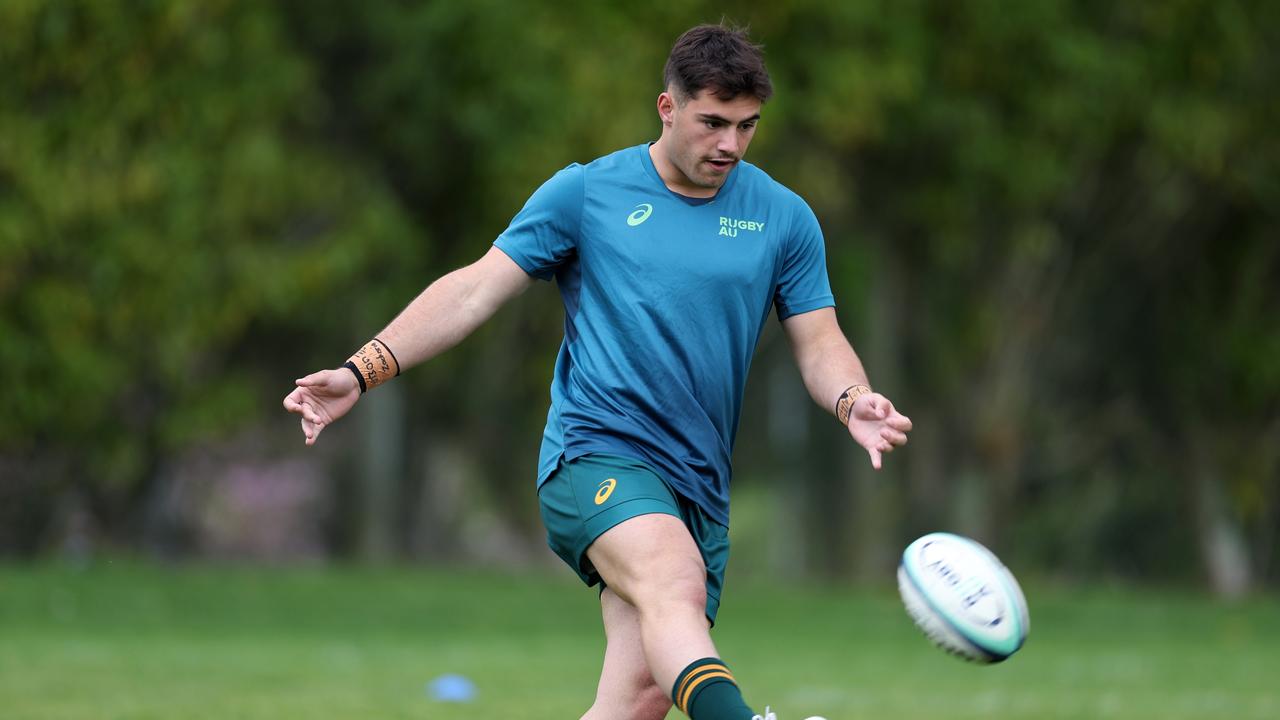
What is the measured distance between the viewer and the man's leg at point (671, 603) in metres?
5.16

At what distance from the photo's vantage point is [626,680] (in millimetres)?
5723

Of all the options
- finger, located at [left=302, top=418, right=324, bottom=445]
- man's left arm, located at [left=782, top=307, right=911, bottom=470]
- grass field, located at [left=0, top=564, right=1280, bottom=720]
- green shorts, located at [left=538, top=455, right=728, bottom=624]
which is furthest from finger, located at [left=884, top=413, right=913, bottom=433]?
grass field, located at [left=0, top=564, right=1280, bottom=720]

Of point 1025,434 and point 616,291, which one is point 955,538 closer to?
point 616,291

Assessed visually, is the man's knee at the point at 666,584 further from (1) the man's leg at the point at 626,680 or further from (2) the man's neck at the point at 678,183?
(2) the man's neck at the point at 678,183

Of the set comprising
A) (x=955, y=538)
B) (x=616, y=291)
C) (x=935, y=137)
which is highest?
(x=935, y=137)

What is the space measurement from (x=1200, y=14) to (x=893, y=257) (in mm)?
4858

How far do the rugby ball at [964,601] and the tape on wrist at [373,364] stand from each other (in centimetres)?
155

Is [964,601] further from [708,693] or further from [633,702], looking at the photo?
[633,702]

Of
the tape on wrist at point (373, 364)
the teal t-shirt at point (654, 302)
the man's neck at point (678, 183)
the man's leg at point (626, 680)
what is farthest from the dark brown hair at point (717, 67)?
the man's leg at point (626, 680)

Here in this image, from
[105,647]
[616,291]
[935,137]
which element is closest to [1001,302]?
[935,137]

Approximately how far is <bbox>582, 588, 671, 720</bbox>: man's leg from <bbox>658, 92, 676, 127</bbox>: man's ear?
4.52 feet

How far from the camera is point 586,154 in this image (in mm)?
20328

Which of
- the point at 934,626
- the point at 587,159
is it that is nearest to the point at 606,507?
the point at 934,626

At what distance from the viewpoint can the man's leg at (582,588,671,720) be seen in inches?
225
